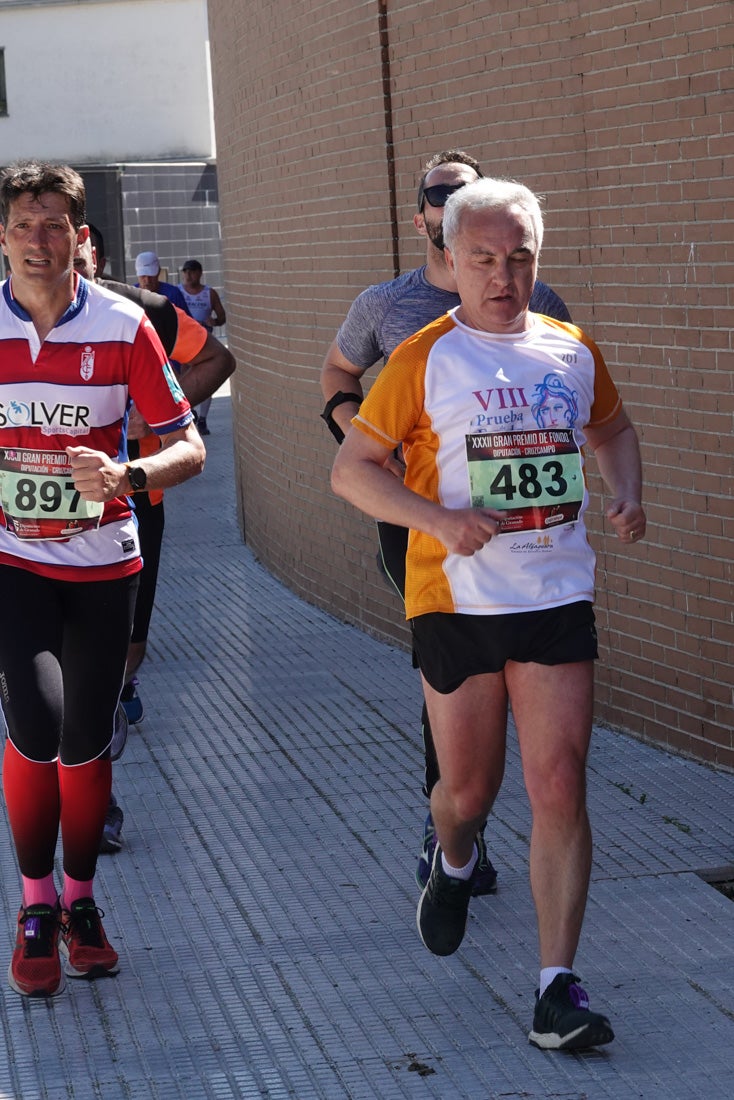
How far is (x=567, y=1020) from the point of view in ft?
13.1

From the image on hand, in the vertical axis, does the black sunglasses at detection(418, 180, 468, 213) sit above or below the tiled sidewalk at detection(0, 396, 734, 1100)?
above

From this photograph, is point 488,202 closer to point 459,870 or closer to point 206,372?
point 459,870

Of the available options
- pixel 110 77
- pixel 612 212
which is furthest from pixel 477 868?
pixel 110 77

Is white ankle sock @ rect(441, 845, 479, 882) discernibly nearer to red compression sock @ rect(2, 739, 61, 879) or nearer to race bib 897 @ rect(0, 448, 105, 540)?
red compression sock @ rect(2, 739, 61, 879)

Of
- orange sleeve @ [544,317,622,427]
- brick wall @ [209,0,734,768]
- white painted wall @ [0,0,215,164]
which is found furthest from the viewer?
white painted wall @ [0,0,215,164]

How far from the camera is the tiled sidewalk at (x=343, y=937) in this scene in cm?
404

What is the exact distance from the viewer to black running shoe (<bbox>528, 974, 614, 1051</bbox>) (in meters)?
4.00

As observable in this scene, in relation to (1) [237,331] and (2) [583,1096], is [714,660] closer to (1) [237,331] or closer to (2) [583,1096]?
(2) [583,1096]

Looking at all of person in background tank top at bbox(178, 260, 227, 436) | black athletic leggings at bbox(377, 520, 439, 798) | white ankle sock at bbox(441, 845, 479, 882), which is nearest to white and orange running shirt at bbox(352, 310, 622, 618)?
white ankle sock at bbox(441, 845, 479, 882)

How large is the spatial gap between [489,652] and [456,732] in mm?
224

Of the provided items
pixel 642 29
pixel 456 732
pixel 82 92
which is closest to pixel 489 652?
pixel 456 732

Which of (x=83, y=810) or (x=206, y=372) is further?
(x=206, y=372)

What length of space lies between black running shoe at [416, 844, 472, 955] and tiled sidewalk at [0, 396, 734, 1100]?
0.10m

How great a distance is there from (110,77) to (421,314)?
98.3ft
